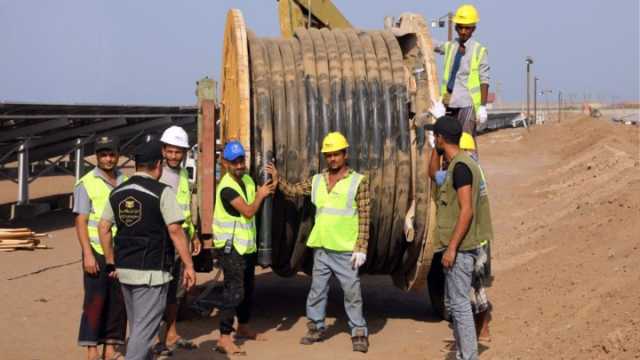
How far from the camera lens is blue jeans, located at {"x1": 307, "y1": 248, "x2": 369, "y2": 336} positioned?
888 cm

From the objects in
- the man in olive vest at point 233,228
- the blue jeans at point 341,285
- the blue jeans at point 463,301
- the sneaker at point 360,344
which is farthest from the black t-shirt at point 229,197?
the blue jeans at point 463,301

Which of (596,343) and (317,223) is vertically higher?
(317,223)

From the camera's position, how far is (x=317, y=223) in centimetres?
896

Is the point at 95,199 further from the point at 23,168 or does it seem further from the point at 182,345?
the point at 23,168

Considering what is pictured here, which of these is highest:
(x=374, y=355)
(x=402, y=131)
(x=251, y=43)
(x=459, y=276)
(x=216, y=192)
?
(x=251, y=43)

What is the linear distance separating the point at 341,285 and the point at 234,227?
109cm

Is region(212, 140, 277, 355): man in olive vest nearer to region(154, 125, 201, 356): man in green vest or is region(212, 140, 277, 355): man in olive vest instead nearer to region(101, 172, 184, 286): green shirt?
region(154, 125, 201, 356): man in green vest

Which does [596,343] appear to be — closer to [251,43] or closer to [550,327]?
[550,327]

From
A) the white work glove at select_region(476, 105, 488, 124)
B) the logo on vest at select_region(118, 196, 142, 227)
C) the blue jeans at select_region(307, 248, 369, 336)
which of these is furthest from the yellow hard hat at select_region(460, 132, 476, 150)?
the logo on vest at select_region(118, 196, 142, 227)

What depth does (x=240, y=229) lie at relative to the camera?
29.2 feet

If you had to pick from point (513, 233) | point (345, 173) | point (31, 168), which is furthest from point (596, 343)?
point (31, 168)

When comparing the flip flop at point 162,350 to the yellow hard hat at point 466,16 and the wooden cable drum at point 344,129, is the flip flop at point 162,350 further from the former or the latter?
the yellow hard hat at point 466,16

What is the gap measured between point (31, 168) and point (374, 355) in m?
25.9

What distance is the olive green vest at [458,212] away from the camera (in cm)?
727
